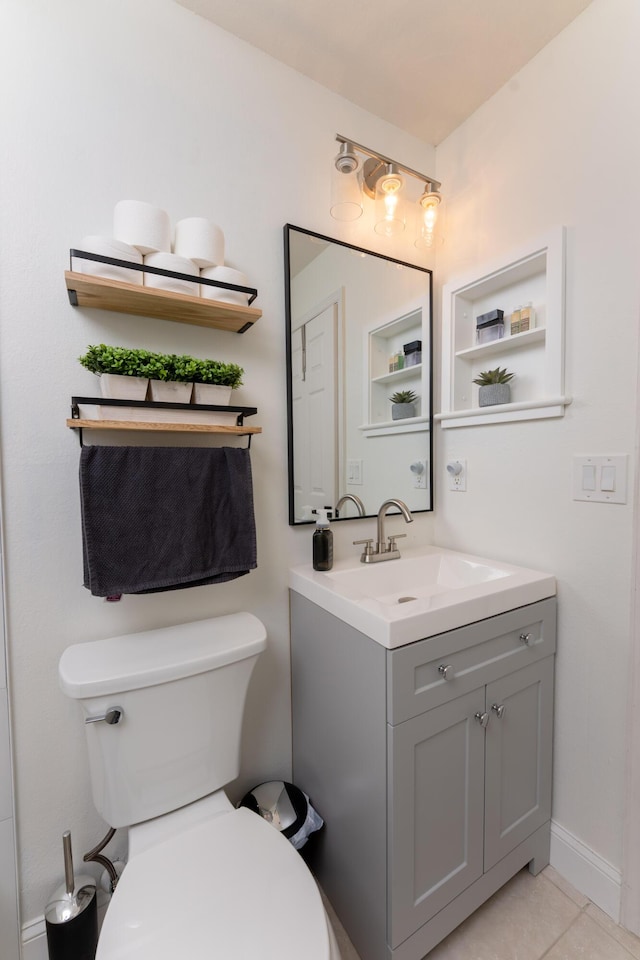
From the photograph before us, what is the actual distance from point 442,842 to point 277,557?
0.85 metres

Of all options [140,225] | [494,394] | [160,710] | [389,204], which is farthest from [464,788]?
[389,204]

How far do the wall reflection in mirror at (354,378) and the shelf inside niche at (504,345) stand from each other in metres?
0.16

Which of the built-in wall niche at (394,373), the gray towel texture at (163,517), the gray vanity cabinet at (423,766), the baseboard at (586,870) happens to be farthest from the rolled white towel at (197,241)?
the baseboard at (586,870)

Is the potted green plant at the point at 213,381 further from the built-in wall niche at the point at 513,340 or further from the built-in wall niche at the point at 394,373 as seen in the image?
the built-in wall niche at the point at 513,340

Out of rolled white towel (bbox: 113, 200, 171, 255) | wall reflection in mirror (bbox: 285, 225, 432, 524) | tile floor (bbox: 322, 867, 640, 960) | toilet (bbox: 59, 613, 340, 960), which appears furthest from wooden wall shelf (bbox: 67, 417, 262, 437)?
tile floor (bbox: 322, 867, 640, 960)

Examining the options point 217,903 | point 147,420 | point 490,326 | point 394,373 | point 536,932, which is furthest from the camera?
point 394,373

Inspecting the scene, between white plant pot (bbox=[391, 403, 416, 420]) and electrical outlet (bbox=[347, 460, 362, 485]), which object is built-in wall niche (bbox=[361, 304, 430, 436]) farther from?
electrical outlet (bbox=[347, 460, 362, 485])

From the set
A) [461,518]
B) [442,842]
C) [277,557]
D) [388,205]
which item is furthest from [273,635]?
[388,205]

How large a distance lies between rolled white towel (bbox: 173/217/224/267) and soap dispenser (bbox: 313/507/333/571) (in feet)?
2.58

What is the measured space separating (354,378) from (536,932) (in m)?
1.70

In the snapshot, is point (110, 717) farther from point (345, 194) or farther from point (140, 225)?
point (345, 194)

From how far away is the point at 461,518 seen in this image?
1615 mm

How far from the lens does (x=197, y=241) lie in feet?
3.63

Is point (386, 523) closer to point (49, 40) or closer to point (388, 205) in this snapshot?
point (388, 205)
